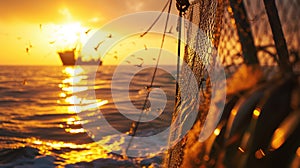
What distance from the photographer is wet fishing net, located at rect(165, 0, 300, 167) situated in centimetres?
81

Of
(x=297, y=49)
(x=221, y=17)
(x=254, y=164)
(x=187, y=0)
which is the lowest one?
(x=254, y=164)

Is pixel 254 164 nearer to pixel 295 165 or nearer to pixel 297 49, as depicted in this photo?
pixel 295 165

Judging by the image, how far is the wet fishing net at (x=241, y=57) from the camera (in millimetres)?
810

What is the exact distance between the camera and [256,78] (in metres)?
1.08

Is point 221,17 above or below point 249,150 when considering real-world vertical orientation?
above

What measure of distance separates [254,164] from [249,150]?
0.12 ft

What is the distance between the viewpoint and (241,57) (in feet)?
6.84

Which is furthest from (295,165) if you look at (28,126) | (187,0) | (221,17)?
(28,126)

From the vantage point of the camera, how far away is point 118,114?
20938 mm


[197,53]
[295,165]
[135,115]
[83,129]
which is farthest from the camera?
[135,115]

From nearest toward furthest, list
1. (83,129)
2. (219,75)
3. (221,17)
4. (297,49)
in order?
(297,49) → (219,75) → (221,17) → (83,129)

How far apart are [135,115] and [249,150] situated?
64.8ft

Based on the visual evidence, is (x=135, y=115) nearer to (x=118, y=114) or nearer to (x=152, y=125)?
(x=118, y=114)

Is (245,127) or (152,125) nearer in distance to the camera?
(245,127)
